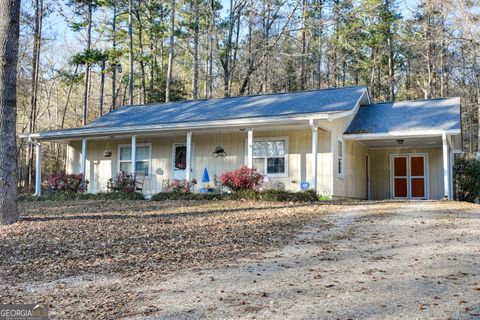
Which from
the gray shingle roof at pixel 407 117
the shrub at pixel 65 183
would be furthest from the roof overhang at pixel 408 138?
the shrub at pixel 65 183

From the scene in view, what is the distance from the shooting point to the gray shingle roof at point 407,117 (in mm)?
14953

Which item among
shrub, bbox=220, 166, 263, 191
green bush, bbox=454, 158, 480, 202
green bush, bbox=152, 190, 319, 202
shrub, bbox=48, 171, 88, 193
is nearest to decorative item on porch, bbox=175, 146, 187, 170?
green bush, bbox=152, 190, 319, 202

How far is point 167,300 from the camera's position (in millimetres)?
4355

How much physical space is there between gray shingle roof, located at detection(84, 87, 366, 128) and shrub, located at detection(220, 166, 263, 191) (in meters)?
1.87

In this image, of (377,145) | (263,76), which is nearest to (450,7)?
(377,145)

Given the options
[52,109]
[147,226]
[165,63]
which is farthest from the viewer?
[52,109]

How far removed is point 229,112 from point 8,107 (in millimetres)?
8783

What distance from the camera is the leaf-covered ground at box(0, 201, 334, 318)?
477 cm

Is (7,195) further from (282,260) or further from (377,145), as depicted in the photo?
(377,145)

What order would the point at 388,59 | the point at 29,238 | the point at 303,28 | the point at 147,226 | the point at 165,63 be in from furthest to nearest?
1. the point at 165,63
2. the point at 388,59
3. the point at 303,28
4. the point at 147,226
5. the point at 29,238

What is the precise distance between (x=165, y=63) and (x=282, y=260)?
2888 cm

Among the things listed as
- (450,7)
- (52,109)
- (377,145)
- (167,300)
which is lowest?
(167,300)

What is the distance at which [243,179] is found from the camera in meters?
13.6

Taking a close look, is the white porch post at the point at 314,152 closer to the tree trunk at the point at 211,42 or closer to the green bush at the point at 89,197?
the green bush at the point at 89,197
